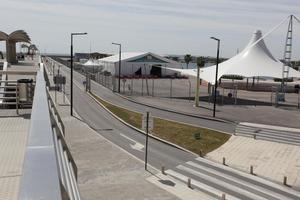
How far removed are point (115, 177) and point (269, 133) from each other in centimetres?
1729

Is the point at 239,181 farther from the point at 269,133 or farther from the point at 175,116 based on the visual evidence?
the point at 175,116

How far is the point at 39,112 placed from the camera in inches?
152

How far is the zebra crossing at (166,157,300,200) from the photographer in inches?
793

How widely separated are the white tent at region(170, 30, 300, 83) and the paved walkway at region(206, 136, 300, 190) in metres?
24.2

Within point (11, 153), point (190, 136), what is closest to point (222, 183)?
point (190, 136)

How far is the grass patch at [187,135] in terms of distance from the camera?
30022mm

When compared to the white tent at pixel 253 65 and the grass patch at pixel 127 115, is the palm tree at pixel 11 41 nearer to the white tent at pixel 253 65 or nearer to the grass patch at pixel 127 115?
the grass patch at pixel 127 115

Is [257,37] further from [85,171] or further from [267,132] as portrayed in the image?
[85,171]

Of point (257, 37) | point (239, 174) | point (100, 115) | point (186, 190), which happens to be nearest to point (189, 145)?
point (239, 174)

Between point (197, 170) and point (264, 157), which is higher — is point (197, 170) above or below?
below

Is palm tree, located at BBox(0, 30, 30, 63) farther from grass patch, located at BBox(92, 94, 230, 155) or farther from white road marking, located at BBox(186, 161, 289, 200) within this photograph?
white road marking, located at BBox(186, 161, 289, 200)

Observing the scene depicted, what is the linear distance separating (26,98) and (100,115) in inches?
1272

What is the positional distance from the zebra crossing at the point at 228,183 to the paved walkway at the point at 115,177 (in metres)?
1.15

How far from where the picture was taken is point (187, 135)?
3312cm
